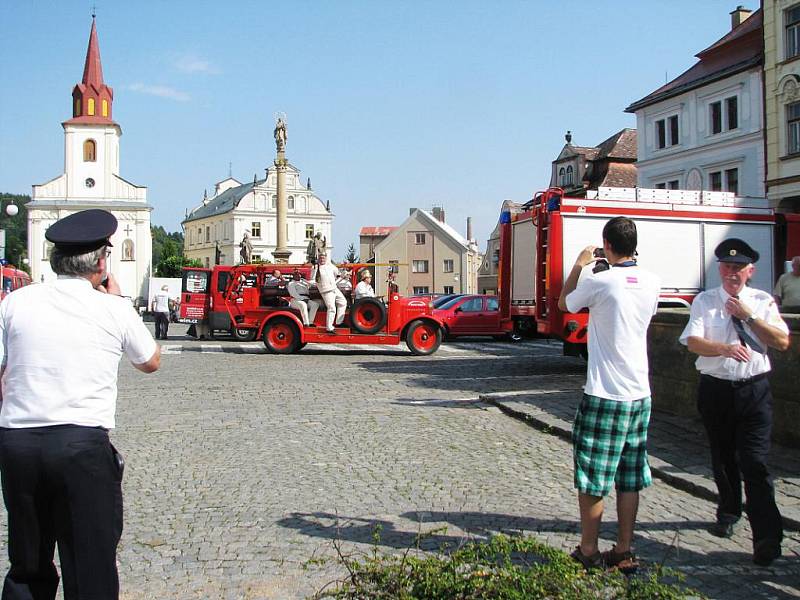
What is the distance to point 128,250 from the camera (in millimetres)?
85562

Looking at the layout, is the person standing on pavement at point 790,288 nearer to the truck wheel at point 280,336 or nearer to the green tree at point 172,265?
the truck wheel at point 280,336

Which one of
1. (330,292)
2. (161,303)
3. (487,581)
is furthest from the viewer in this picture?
(161,303)

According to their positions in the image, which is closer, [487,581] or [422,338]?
[487,581]

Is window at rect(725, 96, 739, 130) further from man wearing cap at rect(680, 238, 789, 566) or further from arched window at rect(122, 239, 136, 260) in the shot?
arched window at rect(122, 239, 136, 260)

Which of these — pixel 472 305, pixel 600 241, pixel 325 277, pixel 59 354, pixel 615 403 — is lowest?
pixel 615 403

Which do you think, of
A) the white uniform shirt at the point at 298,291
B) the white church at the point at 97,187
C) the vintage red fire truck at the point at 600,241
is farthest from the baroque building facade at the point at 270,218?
the vintage red fire truck at the point at 600,241

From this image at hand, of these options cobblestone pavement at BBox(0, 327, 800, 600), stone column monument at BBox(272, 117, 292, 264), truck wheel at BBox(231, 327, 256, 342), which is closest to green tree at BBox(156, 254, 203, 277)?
stone column monument at BBox(272, 117, 292, 264)

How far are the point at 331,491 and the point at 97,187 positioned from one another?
86.1 metres

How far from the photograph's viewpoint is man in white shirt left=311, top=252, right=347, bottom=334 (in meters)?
18.9

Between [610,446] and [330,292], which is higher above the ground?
[330,292]

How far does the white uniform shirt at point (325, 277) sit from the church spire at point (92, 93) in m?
74.5

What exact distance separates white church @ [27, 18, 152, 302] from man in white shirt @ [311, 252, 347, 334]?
69179mm

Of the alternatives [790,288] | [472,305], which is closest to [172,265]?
[472,305]

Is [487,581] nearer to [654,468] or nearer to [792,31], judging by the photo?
[654,468]
